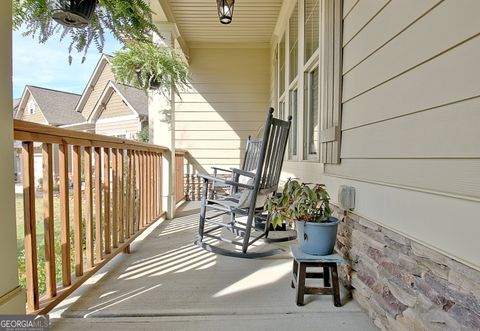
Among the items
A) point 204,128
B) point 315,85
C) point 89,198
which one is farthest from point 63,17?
point 204,128

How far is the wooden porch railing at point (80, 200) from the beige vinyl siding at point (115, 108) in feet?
27.0

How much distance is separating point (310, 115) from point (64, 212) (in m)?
2.30

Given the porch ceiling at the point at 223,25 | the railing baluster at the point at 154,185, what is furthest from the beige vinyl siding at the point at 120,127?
the railing baluster at the point at 154,185

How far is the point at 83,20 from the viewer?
1698 mm

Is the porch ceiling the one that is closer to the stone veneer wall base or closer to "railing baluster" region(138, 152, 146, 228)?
"railing baluster" region(138, 152, 146, 228)

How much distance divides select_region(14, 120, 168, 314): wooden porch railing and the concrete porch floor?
128 millimetres

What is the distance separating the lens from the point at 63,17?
1641 mm

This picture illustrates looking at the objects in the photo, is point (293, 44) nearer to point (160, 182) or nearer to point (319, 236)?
point (160, 182)

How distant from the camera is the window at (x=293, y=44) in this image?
3.59m

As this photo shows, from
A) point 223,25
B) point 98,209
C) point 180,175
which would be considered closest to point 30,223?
point 98,209

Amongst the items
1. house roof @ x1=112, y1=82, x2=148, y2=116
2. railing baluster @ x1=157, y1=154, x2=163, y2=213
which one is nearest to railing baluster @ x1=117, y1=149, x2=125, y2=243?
railing baluster @ x1=157, y1=154, x2=163, y2=213

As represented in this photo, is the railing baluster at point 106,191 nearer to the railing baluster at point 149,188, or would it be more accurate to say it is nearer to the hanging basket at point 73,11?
the hanging basket at point 73,11

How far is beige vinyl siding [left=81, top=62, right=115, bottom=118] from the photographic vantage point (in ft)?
38.8

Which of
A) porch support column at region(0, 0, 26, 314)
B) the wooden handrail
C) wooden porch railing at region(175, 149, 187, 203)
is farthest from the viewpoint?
wooden porch railing at region(175, 149, 187, 203)
